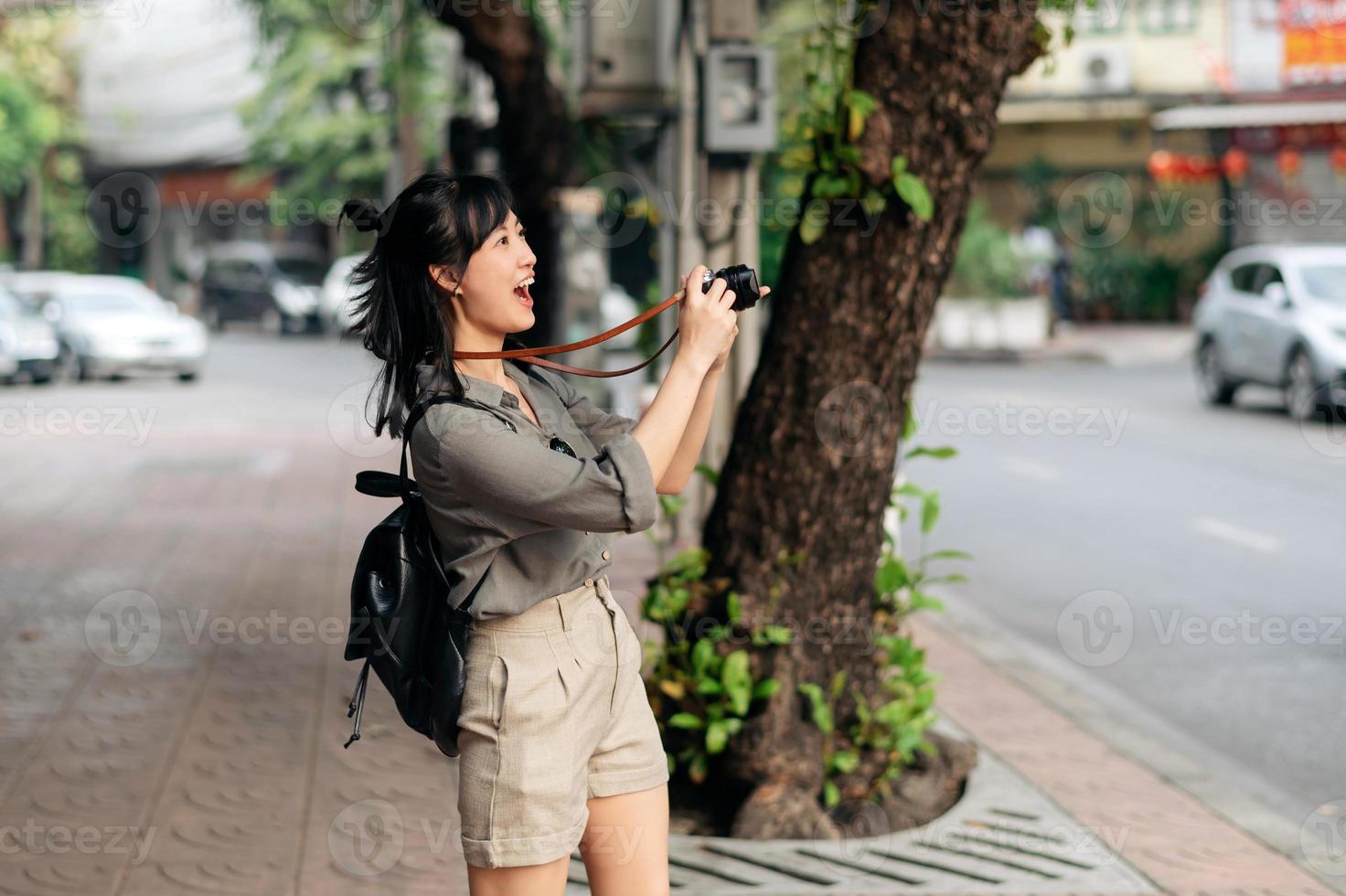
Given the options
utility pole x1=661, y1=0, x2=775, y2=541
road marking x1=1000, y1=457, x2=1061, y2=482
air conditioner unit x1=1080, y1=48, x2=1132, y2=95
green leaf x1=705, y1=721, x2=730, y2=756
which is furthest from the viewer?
air conditioner unit x1=1080, y1=48, x2=1132, y2=95

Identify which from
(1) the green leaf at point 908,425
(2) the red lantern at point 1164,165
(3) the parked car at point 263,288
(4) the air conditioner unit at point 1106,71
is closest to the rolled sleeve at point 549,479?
(1) the green leaf at point 908,425

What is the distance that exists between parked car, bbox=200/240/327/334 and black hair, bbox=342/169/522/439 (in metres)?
34.6

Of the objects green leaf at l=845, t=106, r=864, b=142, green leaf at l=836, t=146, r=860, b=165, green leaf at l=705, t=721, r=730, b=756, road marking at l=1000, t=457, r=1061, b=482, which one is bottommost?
road marking at l=1000, t=457, r=1061, b=482

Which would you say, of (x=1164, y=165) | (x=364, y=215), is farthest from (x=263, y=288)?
(x=364, y=215)

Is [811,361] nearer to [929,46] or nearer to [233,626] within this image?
[929,46]

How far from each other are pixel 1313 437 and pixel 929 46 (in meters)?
12.1

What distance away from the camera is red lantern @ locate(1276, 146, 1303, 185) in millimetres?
31609

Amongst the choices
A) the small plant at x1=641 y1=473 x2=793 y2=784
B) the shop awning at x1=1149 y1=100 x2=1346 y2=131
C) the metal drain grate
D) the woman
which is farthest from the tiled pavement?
the shop awning at x1=1149 y1=100 x2=1346 y2=131

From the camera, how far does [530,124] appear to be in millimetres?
13031

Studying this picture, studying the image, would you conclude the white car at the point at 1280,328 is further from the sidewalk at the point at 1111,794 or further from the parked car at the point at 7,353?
the parked car at the point at 7,353

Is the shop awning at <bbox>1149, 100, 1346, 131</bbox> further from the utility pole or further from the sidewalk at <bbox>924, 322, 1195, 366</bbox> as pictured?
the utility pole

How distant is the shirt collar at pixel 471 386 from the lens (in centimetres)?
287

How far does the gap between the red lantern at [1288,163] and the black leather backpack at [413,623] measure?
102ft

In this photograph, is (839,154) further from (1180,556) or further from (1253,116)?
(1253,116)
